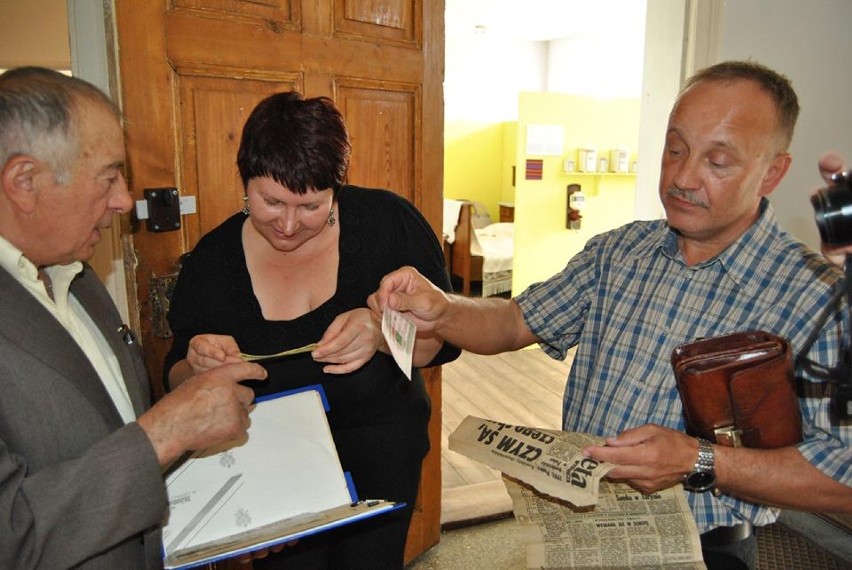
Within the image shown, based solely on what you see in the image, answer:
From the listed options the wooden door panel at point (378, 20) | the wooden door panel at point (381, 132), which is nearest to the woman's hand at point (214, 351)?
the wooden door panel at point (381, 132)

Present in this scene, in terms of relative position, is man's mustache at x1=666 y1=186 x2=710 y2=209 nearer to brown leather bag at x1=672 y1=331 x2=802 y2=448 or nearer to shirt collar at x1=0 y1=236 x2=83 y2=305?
brown leather bag at x1=672 y1=331 x2=802 y2=448

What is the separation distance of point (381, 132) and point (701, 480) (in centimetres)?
150

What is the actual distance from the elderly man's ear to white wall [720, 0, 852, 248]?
2.21 metres

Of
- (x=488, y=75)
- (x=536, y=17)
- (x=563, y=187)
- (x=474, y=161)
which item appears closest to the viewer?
(x=563, y=187)

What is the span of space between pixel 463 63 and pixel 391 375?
7556 mm

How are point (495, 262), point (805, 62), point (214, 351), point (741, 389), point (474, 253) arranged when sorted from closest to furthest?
point (741, 389)
point (214, 351)
point (805, 62)
point (495, 262)
point (474, 253)

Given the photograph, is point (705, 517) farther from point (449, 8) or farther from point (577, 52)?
point (577, 52)

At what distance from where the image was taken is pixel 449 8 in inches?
261

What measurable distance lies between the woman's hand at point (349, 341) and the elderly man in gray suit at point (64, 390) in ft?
0.90

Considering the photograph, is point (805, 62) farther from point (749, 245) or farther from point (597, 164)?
point (597, 164)

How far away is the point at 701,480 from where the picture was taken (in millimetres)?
1139

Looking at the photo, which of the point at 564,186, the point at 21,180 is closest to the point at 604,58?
the point at 564,186

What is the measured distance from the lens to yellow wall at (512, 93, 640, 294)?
5.75 meters

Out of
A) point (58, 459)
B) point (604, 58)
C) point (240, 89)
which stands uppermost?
point (604, 58)
